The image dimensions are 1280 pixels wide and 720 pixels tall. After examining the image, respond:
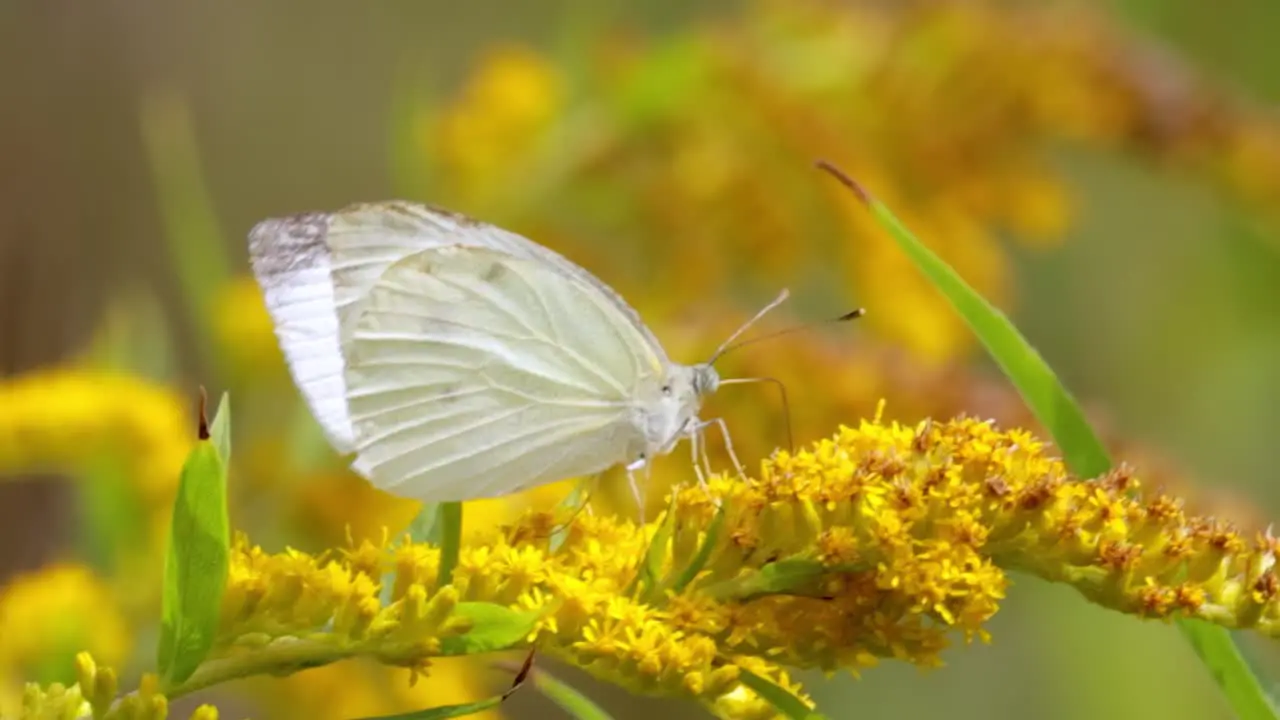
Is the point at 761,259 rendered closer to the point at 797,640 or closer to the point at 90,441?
the point at 90,441

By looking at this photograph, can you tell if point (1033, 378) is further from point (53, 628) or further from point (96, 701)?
point (53, 628)

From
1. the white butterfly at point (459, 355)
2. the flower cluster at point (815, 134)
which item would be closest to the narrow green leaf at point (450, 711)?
the white butterfly at point (459, 355)

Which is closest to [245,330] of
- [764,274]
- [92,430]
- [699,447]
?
[92,430]

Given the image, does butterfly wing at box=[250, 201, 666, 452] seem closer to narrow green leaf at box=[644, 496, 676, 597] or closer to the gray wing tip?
the gray wing tip

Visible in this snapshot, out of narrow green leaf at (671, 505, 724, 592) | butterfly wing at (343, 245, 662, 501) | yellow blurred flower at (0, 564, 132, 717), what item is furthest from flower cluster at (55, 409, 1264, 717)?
yellow blurred flower at (0, 564, 132, 717)

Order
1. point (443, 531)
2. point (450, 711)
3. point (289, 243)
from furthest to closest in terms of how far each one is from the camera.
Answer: point (289, 243) → point (443, 531) → point (450, 711)

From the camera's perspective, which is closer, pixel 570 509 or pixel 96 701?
pixel 96 701
